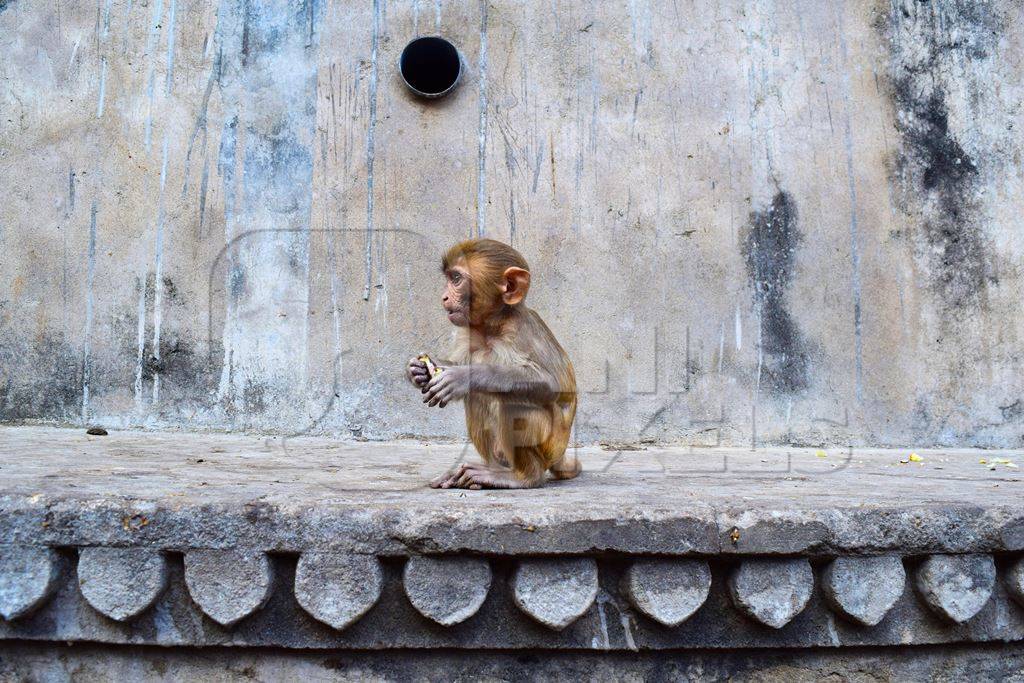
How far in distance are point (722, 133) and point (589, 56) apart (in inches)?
33.5

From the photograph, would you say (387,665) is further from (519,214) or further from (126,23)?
(126,23)

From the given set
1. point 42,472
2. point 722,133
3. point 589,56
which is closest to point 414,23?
point 589,56

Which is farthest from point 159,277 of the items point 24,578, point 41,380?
point 24,578

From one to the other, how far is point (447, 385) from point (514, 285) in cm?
46

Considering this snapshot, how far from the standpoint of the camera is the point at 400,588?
181cm

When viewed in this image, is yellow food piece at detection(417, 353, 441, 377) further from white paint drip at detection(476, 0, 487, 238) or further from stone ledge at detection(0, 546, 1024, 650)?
white paint drip at detection(476, 0, 487, 238)

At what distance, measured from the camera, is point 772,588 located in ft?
6.00

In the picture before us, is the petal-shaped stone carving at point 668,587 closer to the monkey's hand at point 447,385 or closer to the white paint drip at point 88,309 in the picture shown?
the monkey's hand at point 447,385

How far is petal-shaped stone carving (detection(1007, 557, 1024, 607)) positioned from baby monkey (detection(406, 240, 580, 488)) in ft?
4.12

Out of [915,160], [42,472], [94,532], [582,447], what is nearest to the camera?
[94,532]

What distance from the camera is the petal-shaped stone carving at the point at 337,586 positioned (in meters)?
1.75

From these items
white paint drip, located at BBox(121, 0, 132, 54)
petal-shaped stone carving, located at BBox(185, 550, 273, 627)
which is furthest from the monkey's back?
white paint drip, located at BBox(121, 0, 132, 54)

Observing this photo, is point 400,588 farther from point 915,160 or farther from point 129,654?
point 915,160

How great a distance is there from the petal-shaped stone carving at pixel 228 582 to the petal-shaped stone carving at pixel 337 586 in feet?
0.25
